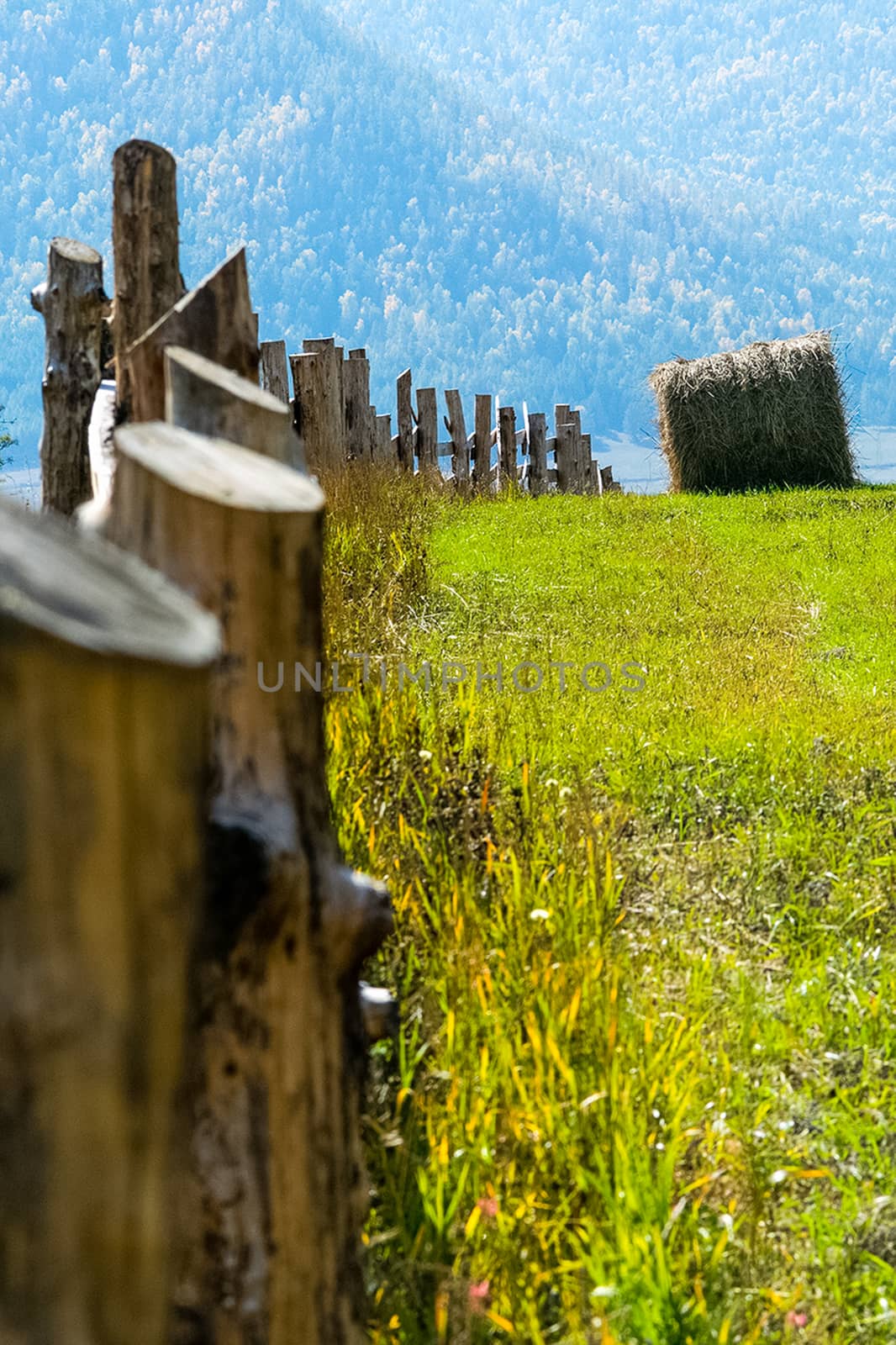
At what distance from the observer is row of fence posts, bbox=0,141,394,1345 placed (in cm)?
94

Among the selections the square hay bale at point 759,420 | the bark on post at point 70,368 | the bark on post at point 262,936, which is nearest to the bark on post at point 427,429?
the square hay bale at point 759,420

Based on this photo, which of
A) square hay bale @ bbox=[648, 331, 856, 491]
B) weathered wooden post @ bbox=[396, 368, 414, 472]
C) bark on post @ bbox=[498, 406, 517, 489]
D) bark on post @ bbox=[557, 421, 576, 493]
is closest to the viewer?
weathered wooden post @ bbox=[396, 368, 414, 472]

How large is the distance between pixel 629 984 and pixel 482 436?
1555 centimetres

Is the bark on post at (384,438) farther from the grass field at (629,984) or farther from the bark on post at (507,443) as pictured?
the grass field at (629,984)

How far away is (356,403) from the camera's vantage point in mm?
14773

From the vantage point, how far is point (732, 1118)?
10.1ft

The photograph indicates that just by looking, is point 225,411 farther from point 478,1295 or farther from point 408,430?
point 408,430

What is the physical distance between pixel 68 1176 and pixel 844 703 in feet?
20.8

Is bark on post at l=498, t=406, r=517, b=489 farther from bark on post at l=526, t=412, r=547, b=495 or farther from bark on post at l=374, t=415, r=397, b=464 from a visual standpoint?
bark on post at l=374, t=415, r=397, b=464

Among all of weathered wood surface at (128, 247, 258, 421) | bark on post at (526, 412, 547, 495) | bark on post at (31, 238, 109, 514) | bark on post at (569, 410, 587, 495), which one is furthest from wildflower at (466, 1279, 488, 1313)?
bark on post at (569, 410, 587, 495)

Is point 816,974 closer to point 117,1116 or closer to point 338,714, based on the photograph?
point 338,714

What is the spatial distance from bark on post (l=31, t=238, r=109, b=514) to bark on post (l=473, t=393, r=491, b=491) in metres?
12.7

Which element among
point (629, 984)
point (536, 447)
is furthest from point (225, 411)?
point (536, 447)

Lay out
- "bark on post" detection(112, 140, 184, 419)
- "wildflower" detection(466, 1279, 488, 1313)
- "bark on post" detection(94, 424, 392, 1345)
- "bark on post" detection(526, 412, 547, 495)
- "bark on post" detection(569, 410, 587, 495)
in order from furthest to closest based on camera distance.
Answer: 1. "bark on post" detection(569, 410, 587, 495)
2. "bark on post" detection(526, 412, 547, 495)
3. "bark on post" detection(112, 140, 184, 419)
4. "wildflower" detection(466, 1279, 488, 1313)
5. "bark on post" detection(94, 424, 392, 1345)
